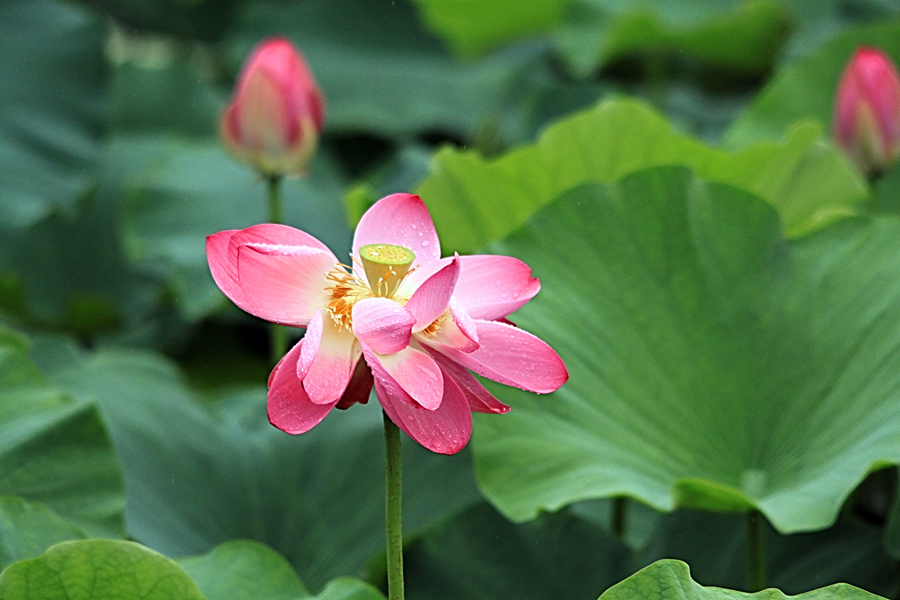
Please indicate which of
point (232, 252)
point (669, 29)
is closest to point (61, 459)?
point (232, 252)

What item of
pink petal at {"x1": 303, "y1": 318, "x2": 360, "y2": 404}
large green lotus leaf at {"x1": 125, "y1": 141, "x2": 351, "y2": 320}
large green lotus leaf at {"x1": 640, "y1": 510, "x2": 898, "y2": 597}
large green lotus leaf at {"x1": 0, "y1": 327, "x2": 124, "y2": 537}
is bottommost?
large green lotus leaf at {"x1": 125, "y1": 141, "x2": 351, "y2": 320}

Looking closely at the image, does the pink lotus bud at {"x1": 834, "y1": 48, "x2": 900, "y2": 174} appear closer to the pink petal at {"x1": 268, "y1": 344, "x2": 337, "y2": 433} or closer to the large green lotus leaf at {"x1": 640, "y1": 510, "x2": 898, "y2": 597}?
the large green lotus leaf at {"x1": 640, "y1": 510, "x2": 898, "y2": 597}

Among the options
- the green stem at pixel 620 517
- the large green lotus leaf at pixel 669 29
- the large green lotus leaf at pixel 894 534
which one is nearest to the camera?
the large green lotus leaf at pixel 894 534

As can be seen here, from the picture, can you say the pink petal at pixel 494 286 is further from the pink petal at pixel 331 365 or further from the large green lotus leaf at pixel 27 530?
the large green lotus leaf at pixel 27 530

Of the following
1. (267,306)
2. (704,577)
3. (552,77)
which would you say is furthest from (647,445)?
(552,77)

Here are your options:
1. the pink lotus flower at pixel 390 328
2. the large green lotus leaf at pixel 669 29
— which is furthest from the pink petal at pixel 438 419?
the large green lotus leaf at pixel 669 29

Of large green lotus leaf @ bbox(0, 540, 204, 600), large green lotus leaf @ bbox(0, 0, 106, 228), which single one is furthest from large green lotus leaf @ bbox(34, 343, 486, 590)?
large green lotus leaf @ bbox(0, 0, 106, 228)
